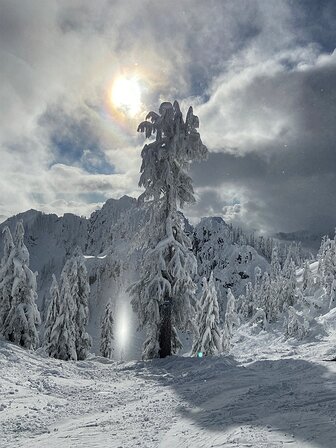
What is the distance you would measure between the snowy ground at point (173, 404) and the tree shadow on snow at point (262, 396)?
0.06ft

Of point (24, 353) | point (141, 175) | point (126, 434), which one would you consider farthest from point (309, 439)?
point (141, 175)

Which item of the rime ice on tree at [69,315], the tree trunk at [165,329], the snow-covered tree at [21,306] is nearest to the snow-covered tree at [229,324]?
the rime ice on tree at [69,315]

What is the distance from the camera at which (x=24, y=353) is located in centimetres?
1386

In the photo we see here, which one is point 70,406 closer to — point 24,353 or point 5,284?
point 24,353

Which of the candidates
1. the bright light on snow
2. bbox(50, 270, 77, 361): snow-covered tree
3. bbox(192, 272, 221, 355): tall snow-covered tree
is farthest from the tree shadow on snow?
the bright light on snow

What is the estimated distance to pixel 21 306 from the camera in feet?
75.4

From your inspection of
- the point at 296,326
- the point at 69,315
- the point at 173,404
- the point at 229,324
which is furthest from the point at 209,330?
the point at 229,324

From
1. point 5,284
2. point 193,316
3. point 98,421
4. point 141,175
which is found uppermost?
point 141,175

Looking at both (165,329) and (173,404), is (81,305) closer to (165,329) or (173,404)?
(165,329)

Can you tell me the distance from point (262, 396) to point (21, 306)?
18770mm

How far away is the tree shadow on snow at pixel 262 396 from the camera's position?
582cm

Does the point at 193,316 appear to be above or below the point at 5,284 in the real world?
below

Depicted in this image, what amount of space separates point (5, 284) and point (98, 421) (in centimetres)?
1846

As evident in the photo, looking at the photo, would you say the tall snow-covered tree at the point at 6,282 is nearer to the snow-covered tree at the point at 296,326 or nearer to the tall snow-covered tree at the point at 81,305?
the tall snow-covered tree at the point at 81,305
